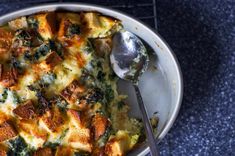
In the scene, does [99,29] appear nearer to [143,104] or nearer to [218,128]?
[143,104]

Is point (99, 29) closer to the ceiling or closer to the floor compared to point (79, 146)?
closer to the ceiling

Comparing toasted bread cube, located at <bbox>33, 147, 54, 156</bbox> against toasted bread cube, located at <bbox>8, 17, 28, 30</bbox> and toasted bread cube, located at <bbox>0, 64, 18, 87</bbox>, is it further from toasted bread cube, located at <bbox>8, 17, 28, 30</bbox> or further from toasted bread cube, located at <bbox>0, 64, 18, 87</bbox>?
toasted bread cube, located at <bbox>8, 17, 28, 30</bbox>

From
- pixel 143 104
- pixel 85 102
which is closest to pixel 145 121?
pixel 143 104

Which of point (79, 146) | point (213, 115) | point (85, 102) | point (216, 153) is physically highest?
point (85, 102)

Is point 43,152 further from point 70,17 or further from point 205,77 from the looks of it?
point 205,77

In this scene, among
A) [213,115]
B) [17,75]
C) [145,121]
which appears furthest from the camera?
[213,115]

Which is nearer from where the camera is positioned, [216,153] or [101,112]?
[101,112]

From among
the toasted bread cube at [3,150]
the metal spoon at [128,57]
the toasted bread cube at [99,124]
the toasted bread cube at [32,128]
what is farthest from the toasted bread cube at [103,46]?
the toasted bread cube at [3,150]
